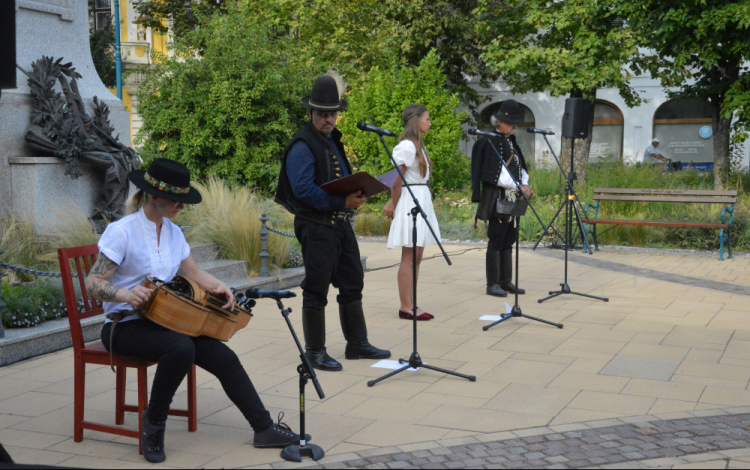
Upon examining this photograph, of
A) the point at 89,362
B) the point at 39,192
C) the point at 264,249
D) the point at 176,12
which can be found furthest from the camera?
the point at 176,12

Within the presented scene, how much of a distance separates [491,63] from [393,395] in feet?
58.9

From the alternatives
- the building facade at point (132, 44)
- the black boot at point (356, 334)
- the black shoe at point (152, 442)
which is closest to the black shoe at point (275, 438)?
the black shoe at point (152, 442)

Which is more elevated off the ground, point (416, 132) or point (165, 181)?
point (416, 132)

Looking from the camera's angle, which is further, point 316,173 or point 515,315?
point 515,315

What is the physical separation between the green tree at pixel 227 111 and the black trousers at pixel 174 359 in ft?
38.0

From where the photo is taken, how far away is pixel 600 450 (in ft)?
Result: 13.6

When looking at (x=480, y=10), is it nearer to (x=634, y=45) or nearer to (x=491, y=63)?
(x=491, y=63)

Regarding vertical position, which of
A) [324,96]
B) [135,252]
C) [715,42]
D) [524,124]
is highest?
[715,42]

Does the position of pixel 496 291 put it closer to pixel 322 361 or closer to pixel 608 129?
pixel 322 361

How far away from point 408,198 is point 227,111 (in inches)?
348

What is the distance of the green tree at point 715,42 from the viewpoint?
1552cm

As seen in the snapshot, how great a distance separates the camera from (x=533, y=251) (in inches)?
512

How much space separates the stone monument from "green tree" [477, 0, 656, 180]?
1313 cm

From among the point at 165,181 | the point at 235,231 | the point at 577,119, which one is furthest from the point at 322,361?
the point at 577,119
